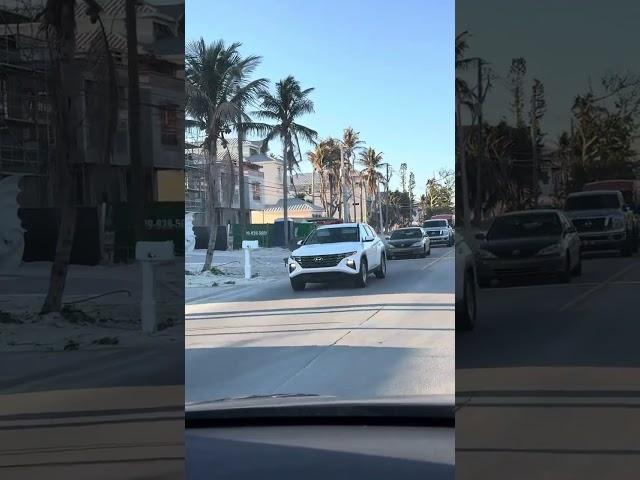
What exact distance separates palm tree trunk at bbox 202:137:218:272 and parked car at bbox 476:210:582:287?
5977 mm

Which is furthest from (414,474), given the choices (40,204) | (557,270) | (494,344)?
(40,204)

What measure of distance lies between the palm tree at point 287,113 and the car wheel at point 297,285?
5.16 feet

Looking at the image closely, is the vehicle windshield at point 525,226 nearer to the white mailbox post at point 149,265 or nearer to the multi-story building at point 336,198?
the white mailbox post at point 149,265

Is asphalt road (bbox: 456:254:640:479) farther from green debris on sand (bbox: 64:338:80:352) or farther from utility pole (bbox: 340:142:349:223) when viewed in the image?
utility pole (bbox: 340:142:349:223)

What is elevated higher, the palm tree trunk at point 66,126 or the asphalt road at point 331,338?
the palm tree trunk at point 66,126

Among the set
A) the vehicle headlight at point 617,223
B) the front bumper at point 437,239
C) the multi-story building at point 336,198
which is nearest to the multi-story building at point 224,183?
the multi-story building at point 336,198

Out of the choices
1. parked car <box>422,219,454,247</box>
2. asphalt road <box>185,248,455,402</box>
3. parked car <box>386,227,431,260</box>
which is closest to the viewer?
asphalt road <box>185,248,455,402</box>

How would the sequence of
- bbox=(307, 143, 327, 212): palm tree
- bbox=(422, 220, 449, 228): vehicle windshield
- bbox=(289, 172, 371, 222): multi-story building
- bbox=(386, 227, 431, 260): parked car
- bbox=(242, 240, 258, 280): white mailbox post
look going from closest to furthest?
bbox=(422, 220, 449, 228): vehicle windshield → bbox=(386, 227, 431, 260): parked car → bbox=(307, 143, 327, 212): palm tree → bbox=(242, 240, 258, 280): white mailbox post → bbox=(289, 172, 371, 222): multi-story building

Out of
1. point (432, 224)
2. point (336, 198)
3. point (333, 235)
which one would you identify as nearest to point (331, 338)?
point (432, 224)

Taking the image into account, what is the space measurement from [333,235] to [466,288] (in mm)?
6608

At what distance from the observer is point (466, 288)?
2777mm

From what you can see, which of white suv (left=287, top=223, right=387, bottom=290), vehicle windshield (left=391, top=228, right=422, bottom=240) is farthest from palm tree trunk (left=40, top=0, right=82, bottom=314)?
vehicle windshield (left=391, top=228, right=422, bottom=240)

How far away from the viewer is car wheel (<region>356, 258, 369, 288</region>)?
899 centimetres

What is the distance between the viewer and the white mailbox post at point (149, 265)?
10.2ft
